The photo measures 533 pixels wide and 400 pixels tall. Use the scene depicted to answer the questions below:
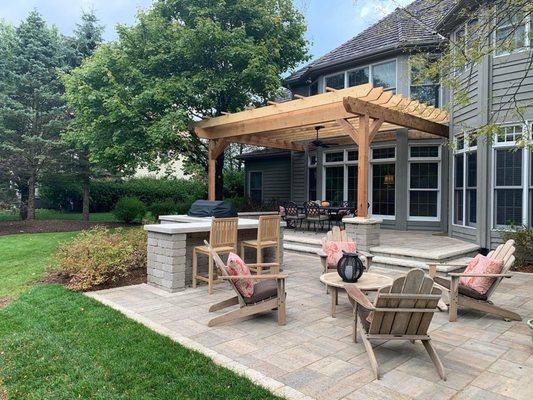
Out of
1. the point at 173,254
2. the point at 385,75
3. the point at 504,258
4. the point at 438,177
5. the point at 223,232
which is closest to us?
the point at 504,258

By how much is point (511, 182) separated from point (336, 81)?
6.73m

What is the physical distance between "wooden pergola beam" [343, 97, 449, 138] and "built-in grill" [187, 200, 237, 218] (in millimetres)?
3177

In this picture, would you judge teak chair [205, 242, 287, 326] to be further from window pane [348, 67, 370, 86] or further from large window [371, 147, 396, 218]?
window pane [348, 67, 370, 86]

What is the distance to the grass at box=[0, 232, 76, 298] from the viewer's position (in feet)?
21.1

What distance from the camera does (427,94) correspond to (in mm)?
11125

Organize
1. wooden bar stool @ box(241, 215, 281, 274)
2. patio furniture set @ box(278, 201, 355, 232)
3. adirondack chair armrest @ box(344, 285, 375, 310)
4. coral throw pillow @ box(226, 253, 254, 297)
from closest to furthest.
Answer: adirondack chair armrest @ box(344, 285, 375, 310) → coral throw pillow @ box(226, 253, 254, 297) → wooden bar stool @ box(241, 215, 281, 274) → patio furniture set @ box(278, 201, 355, 232)

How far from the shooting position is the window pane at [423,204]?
36.7ft

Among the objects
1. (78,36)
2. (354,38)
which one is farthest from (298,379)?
(78,36)

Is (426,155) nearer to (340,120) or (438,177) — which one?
(438,177)

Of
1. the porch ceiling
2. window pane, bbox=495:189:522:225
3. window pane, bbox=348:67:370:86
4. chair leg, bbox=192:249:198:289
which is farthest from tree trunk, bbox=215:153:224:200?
window pane, bbox=495:189:522:225

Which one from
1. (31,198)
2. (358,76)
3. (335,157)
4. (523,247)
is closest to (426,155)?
(335,157)

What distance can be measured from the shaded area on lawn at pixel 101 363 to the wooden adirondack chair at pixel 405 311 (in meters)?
1.13

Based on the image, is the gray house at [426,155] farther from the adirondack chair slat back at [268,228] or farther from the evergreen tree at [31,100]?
the evergreen tree at [31,100]

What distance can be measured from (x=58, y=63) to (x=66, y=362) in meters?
14.6
